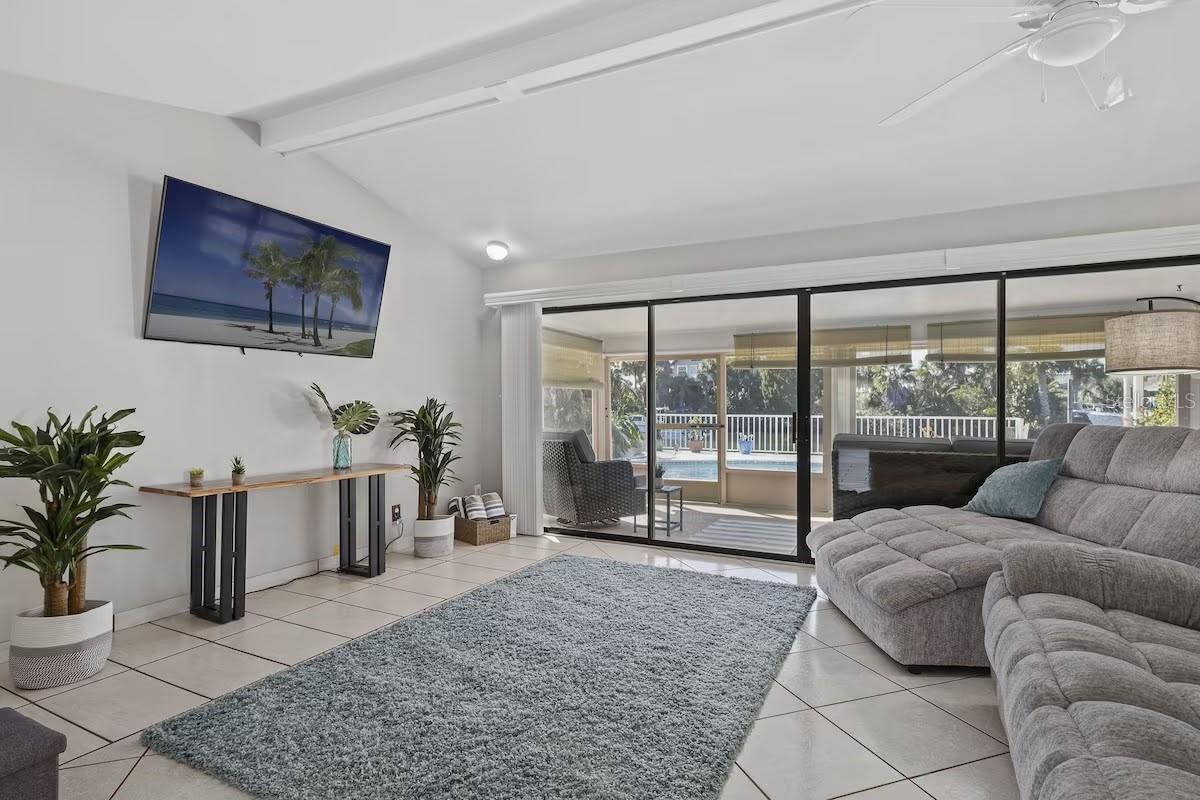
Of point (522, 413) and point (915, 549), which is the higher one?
point (522, 413)

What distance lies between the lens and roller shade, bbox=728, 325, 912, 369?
4227 mm

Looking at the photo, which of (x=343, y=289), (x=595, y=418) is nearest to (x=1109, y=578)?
(x=595, y=418)

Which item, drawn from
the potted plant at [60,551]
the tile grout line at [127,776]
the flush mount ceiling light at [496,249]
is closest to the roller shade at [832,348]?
the flush mount ceiling light at [496,249]

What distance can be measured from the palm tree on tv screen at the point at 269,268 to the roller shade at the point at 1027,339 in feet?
13.6

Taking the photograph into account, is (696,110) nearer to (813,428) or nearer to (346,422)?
(813,428)

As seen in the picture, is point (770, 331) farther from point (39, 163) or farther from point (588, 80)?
point (39, 163)

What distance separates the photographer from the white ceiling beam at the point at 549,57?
237 cm

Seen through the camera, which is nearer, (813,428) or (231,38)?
(231,38)

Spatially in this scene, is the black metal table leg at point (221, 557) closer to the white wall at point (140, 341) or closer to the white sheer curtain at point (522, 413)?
the white wall at point (140, 341)

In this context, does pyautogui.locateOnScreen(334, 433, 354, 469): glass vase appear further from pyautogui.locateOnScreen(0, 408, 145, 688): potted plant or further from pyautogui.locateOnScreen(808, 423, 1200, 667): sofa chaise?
pyautogui.locateOnScreen(808, 423, 1200, 667): sofa chaise

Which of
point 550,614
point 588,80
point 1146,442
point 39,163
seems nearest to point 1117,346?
point 1146,442

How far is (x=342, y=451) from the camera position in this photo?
13.3ft

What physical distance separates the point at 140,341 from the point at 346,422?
121cm

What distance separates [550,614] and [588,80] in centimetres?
266
